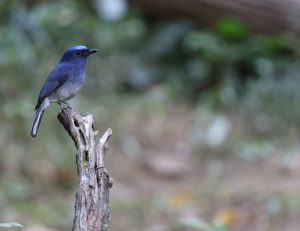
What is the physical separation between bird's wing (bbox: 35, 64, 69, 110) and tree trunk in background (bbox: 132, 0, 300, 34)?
496cm

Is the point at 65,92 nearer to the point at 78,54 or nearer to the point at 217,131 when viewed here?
the point at 78,54

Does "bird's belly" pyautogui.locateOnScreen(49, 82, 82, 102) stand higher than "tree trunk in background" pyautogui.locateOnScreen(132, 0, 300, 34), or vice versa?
"tree trunk in background" pyautogui.locateOnScreen(132, 0, 300, 34)

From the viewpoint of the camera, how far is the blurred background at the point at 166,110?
6.49m

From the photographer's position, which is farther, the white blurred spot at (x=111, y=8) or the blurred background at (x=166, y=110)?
the white blurred spot at (x=111, y=8)

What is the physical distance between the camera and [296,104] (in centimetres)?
781

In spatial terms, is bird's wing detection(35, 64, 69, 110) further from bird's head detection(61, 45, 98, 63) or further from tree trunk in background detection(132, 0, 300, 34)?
tree trunk in background detection(132, 0, 300, 34)

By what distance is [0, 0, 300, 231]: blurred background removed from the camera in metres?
6.49

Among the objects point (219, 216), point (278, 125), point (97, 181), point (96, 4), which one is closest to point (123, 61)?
point (96, 4)

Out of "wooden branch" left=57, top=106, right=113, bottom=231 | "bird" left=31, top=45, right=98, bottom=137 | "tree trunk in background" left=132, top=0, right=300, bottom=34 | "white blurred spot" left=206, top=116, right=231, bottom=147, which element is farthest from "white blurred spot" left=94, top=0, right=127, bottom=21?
"wooden branch" left=57, top=106, right=113, bottom=231

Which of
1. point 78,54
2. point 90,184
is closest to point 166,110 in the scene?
point 78,54

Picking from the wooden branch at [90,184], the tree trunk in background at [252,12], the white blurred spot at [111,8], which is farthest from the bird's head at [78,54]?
the tree trunk in background at [252,12]

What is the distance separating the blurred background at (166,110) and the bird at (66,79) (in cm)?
117

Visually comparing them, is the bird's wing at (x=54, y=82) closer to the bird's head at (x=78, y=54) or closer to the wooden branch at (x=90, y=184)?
the bird's head at (x=78, y=54)

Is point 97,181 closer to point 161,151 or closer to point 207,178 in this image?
point 207,178
